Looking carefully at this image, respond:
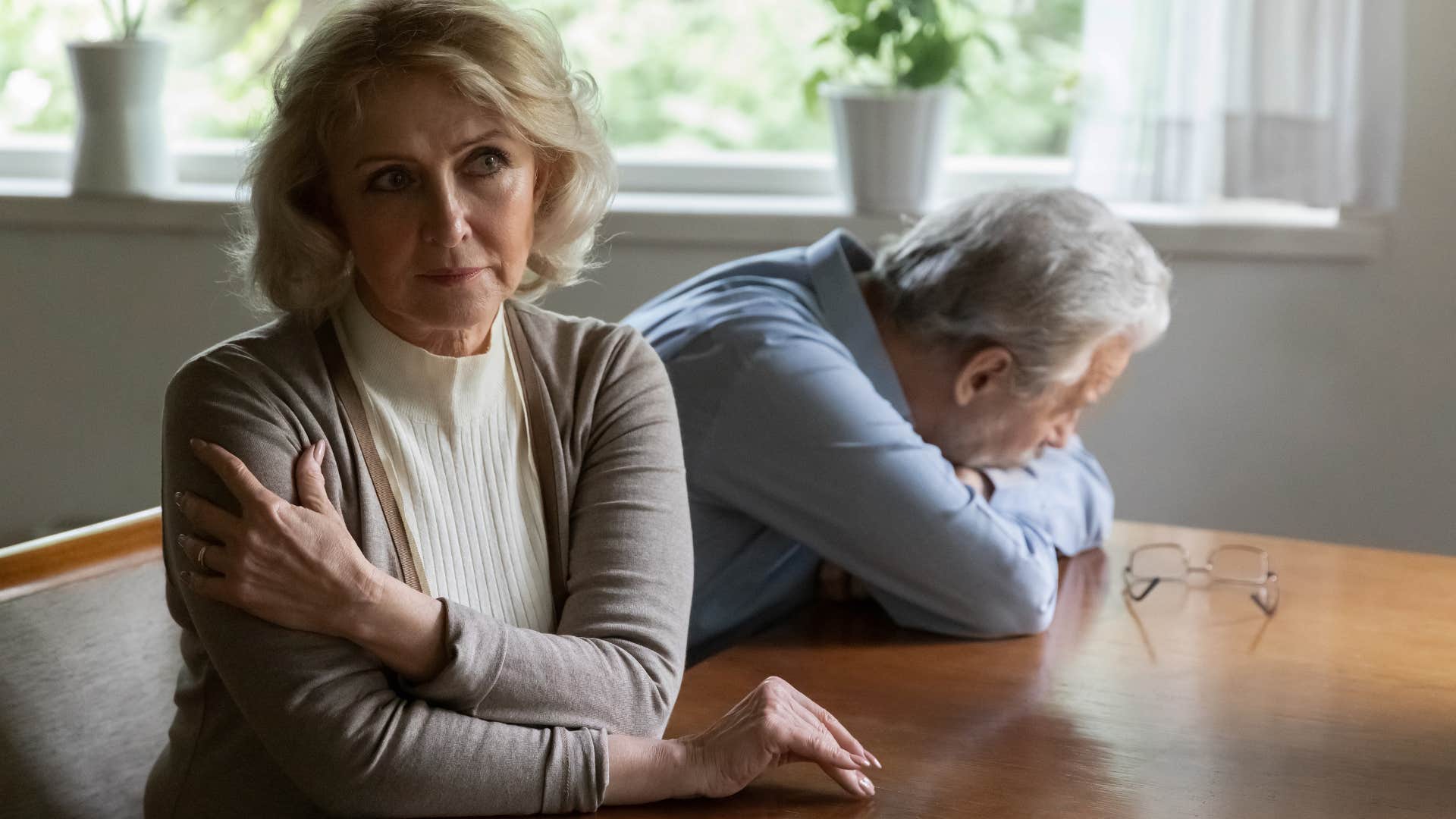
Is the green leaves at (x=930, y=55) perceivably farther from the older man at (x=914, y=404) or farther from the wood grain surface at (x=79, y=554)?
the wood grain surface at (x=79, y=554)

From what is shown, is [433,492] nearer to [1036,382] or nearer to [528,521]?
[528,521]

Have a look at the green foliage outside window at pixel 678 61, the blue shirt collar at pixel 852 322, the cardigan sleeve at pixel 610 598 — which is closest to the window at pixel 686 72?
the green foliage outside window at pixel 678 61

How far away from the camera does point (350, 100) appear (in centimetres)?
125

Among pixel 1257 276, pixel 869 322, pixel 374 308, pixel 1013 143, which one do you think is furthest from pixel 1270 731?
pixel 1013 143

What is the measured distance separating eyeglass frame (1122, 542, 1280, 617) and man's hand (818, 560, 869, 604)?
330 millimetres

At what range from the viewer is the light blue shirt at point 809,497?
5.56 feet

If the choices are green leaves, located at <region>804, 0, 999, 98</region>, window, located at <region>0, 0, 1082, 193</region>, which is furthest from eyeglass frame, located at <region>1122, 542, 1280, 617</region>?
window, located at <region>0, 0, 1082, 193</region>

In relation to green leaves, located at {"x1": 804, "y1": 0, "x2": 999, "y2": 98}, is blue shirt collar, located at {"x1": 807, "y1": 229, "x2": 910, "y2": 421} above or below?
below

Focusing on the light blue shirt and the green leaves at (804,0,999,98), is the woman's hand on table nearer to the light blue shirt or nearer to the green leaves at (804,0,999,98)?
the light blue shirt

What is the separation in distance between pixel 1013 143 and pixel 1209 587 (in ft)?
4.52

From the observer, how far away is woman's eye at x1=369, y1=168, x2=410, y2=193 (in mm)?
1286

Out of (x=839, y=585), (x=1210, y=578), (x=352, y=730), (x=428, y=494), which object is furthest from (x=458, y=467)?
(x=1210, y=578)

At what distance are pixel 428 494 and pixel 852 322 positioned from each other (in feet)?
2.47

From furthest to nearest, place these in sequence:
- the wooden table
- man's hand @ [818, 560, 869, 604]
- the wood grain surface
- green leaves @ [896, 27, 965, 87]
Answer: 1. green leaves @ [896, 27, 965, 87]
2. man's hand @ [818, 560, 869, 604]
3. the wood grain surface
4. the wooden table
